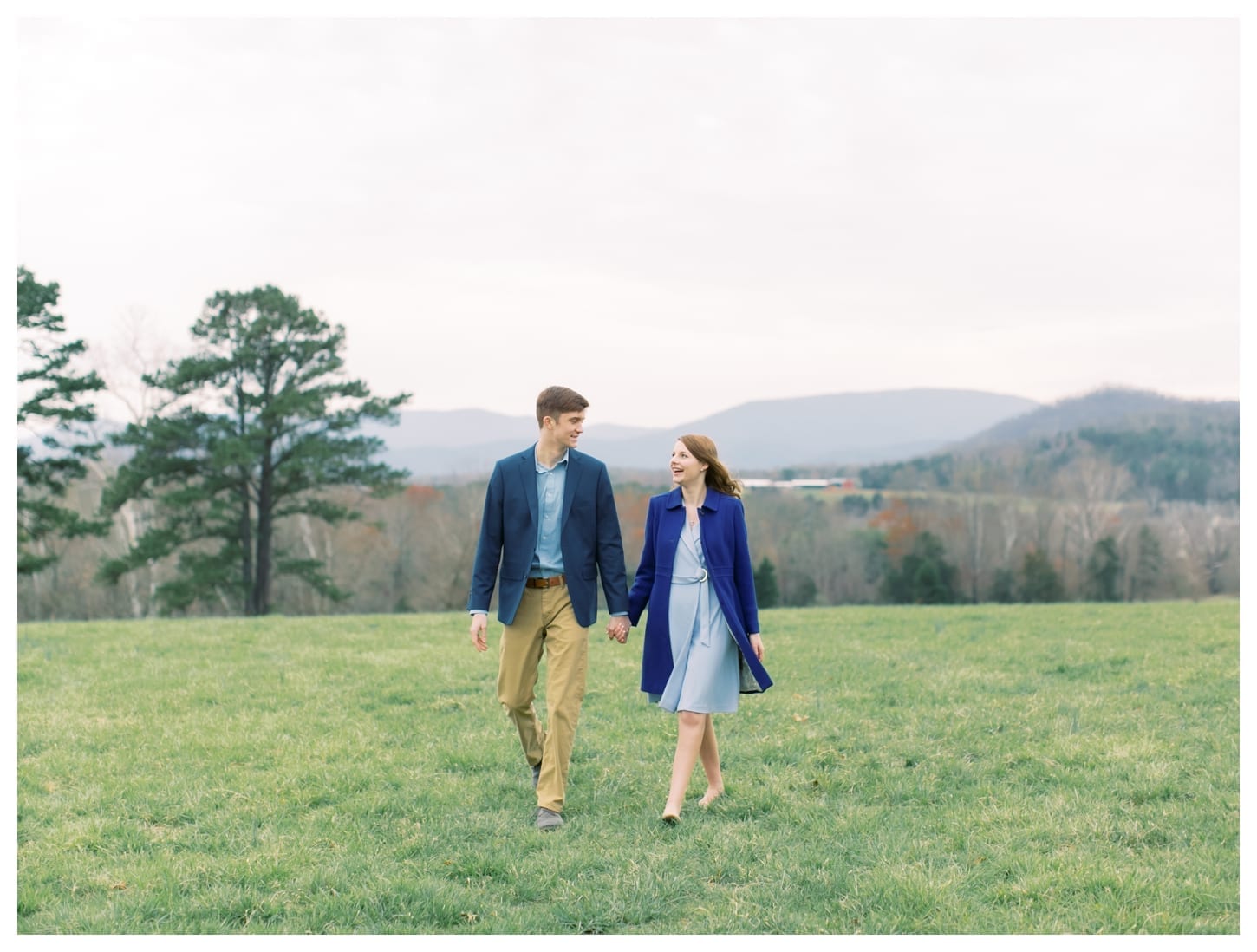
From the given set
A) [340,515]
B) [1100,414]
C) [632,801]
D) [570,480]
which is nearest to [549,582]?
[570,480]

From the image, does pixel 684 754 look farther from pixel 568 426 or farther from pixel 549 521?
pixel 568 426

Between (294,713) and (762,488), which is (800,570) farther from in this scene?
(294,713)

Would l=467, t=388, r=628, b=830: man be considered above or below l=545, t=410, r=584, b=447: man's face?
below

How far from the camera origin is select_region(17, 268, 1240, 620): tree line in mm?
33812

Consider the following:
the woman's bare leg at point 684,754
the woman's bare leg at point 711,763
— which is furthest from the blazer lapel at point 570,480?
the woman's bare leg at point 711,763

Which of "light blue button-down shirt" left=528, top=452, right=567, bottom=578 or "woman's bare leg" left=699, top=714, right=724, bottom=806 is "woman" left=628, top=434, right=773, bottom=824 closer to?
"woman's bare leg" left=699, top=714, right=724, bottom=806

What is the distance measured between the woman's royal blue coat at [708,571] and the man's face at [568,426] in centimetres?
70

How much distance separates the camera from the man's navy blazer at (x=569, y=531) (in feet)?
23.9

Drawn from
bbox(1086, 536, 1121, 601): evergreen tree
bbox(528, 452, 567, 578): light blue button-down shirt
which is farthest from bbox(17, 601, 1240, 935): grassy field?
bbox(1086, 536, 1121, 601): evergreen tree

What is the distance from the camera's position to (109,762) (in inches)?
340

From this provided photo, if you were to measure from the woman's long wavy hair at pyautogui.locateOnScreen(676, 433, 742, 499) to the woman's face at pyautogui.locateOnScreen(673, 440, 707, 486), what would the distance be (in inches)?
0.9

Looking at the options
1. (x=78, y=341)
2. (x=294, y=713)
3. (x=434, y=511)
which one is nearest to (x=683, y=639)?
(x=294, y=713)

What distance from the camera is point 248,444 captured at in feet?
111

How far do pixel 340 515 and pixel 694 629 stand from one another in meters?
29.1
